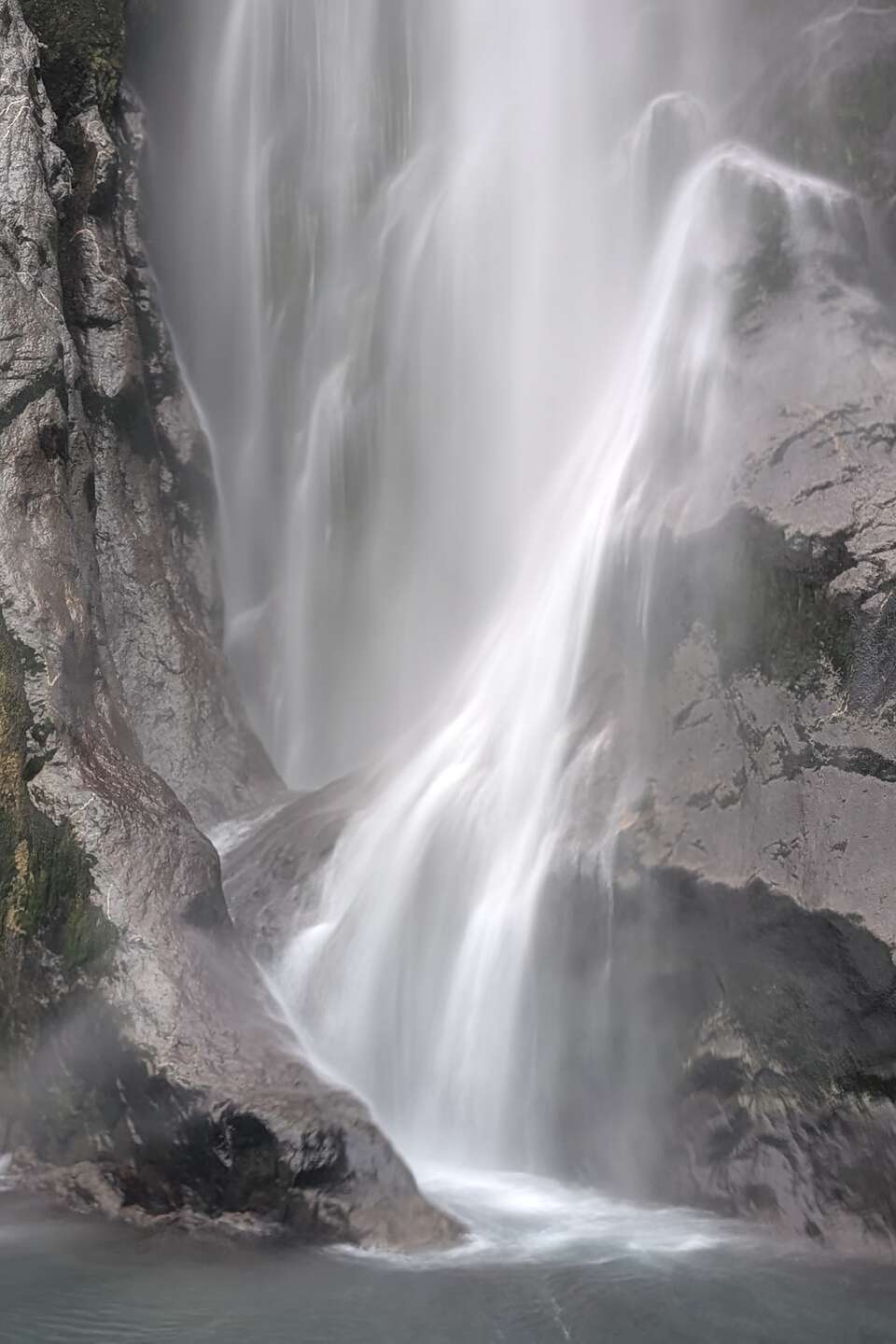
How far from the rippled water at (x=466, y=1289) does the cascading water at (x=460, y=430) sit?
1.35 m

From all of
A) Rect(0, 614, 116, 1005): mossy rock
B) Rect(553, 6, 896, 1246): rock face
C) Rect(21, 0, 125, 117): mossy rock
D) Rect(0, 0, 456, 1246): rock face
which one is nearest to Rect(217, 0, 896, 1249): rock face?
Rect(553, 6, 896, 1246): rock face

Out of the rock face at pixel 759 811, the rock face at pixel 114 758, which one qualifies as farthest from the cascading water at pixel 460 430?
the rock face at pixel 114 758

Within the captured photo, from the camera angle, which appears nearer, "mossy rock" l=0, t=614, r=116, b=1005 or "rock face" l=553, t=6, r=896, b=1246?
"rock face" l=553, t=6, r=896, b=1246

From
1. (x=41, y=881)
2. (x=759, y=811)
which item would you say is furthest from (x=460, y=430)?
(x=759, y=811)

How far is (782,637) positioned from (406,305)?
682 centimetres

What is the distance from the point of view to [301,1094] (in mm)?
6797

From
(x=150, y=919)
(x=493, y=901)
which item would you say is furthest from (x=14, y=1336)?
(x=493, y=901)

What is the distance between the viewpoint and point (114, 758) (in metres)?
8.55

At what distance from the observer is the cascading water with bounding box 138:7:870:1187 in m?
8.11

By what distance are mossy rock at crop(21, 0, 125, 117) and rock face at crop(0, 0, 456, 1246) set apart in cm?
2

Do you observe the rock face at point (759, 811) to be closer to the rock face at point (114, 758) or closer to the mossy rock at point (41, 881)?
the rock face at point (114, 758)

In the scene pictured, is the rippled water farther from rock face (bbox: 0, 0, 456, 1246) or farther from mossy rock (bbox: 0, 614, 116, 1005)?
mossy rock (bbox: 0, 614, 116, 1005)

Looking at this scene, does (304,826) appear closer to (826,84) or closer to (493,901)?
(493,901)

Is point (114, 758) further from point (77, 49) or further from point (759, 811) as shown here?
point (77, 49)
